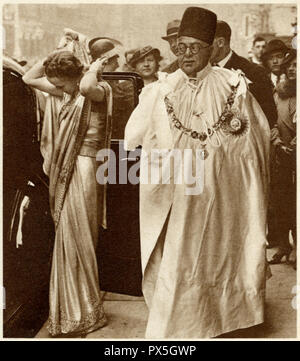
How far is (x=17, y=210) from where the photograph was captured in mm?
4242

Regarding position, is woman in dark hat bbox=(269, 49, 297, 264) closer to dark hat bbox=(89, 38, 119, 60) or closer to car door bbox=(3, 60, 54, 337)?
dark hat bbox=(89, 38, 119, 60)

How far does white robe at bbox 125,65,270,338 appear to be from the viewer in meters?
4.12

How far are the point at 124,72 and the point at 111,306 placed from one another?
4.98 ft

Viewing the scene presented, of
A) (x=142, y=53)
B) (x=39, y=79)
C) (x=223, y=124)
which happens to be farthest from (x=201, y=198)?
(x=39, y=79)

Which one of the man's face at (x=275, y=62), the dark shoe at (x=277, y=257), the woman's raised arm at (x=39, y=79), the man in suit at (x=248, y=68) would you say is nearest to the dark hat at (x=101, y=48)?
the woman's raised arm at (x=39, y=79)

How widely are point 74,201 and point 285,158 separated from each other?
141 cm

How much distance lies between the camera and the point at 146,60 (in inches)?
165

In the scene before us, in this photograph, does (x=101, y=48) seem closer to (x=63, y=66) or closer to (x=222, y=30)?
(x=63, y=66)

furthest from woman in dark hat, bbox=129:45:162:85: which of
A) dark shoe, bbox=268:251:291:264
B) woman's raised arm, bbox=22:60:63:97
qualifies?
dark shoe, bbox=268:251:291:264

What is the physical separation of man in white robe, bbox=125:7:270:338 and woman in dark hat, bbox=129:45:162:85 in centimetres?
7

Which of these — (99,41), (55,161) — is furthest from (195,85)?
(55,161)

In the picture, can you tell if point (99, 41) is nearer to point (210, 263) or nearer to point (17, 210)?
point (17, 210)

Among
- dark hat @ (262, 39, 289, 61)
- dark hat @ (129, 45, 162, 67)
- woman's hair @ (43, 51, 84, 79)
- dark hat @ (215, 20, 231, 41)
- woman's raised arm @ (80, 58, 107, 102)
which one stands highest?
dark hat @ (215, 20, 231, 41)
